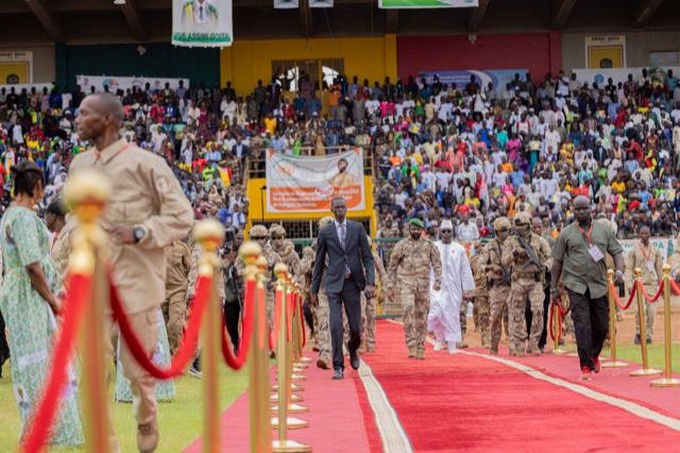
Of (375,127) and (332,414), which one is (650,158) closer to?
(375,127)

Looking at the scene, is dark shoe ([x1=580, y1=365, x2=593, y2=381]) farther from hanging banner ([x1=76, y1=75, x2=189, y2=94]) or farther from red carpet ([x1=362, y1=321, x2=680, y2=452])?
hanging banner ([x1=76, y1=75, x2=189, y2=94])

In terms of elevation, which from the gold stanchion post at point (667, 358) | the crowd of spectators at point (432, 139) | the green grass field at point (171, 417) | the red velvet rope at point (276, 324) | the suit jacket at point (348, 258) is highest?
the crowd of spectators at point (432, 139)

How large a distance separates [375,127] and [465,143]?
2.97m

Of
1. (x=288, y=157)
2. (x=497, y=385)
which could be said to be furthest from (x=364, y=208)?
(x=497, y=385)

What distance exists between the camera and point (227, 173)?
127 ft

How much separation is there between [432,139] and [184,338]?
36.4 m

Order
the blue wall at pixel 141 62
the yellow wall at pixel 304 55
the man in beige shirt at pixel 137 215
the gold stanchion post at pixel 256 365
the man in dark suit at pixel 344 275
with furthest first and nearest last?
the blue wall at pixel 141 62, the yellow wall at pixel 304 55, the man in dark suit at pixel 344 275, the gold stanchion post at pixel 256 365, the man in beige shirt at pixel 137 215

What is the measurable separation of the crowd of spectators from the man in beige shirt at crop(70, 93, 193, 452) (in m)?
26.0

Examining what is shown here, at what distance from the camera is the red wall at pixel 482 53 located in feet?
160

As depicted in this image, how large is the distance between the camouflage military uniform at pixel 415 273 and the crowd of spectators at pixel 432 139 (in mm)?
12820

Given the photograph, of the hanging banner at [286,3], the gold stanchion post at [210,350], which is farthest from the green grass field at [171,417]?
the hanging banner at [286,3]

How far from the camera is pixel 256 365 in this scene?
748cm

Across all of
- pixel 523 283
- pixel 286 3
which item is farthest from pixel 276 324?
pixel 286 3

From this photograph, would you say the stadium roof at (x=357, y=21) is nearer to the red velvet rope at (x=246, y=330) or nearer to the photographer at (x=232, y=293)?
the photographer at (x=232, y=293)
